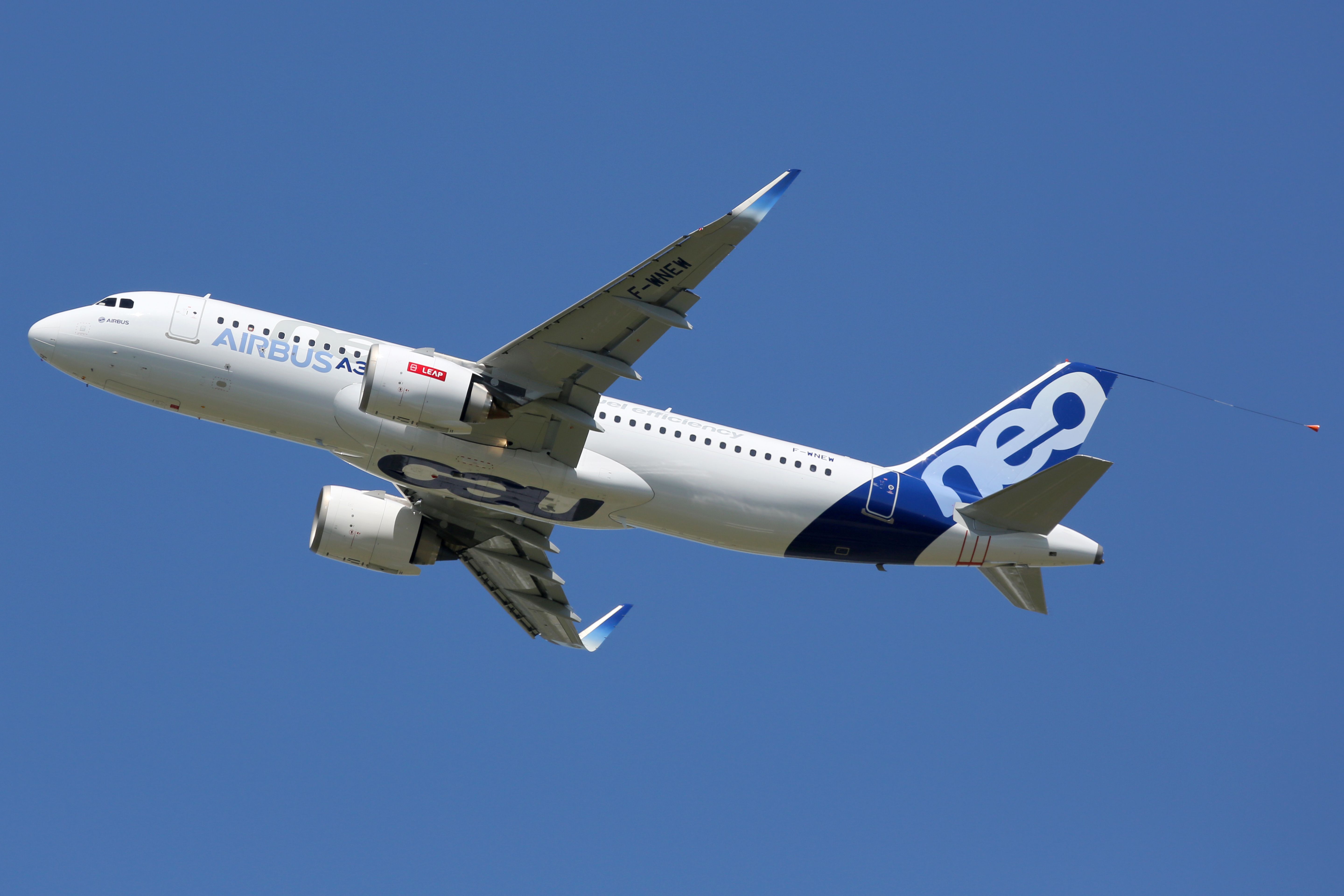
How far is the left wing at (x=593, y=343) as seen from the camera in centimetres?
2591

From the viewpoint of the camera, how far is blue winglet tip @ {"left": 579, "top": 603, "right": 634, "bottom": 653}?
37938 mm

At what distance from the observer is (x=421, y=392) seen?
28.5m

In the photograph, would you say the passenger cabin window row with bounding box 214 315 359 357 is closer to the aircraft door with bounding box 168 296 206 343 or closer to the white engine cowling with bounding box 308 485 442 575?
the aircraft door with bounding box 168 296 206 343

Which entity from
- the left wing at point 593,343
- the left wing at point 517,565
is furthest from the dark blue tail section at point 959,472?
the left wing at point 517,565

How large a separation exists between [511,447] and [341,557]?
7.66 m

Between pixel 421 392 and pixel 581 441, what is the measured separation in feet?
13.6

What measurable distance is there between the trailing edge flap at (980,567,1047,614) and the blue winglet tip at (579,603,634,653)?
36.1 feet

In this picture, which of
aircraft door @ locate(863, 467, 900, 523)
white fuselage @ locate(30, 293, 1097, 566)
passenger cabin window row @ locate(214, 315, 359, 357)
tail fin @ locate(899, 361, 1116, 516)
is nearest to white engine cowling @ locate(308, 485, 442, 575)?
white fuselage @ locate(30, 293, 1097, 566)

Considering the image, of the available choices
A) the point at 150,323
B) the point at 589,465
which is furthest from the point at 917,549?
the point at 150,323

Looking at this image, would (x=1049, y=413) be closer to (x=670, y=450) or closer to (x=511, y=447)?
(x=670, y=450)

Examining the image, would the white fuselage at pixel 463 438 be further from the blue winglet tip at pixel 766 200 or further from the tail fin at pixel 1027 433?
the blue winglet tip at pixel 766 200

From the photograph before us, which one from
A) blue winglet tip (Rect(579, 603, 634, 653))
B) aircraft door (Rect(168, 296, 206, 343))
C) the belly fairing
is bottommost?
blue winglet tip (Rect(579, 603, 634, 653))

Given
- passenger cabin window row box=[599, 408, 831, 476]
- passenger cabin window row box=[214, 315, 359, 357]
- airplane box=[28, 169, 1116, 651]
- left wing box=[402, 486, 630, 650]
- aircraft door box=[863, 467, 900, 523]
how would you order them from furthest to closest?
left wing box=[402, 486, 630, 650] < aircraft door box=[863, 467, 900, 523] < passenger cabin window row box=[599, 408, 831, 476] < passenger cabin window row box=[214, 315, 359, 357] < airplane box=[28, 169, 1116, 651]

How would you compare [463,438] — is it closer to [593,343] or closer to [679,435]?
[593,343]
